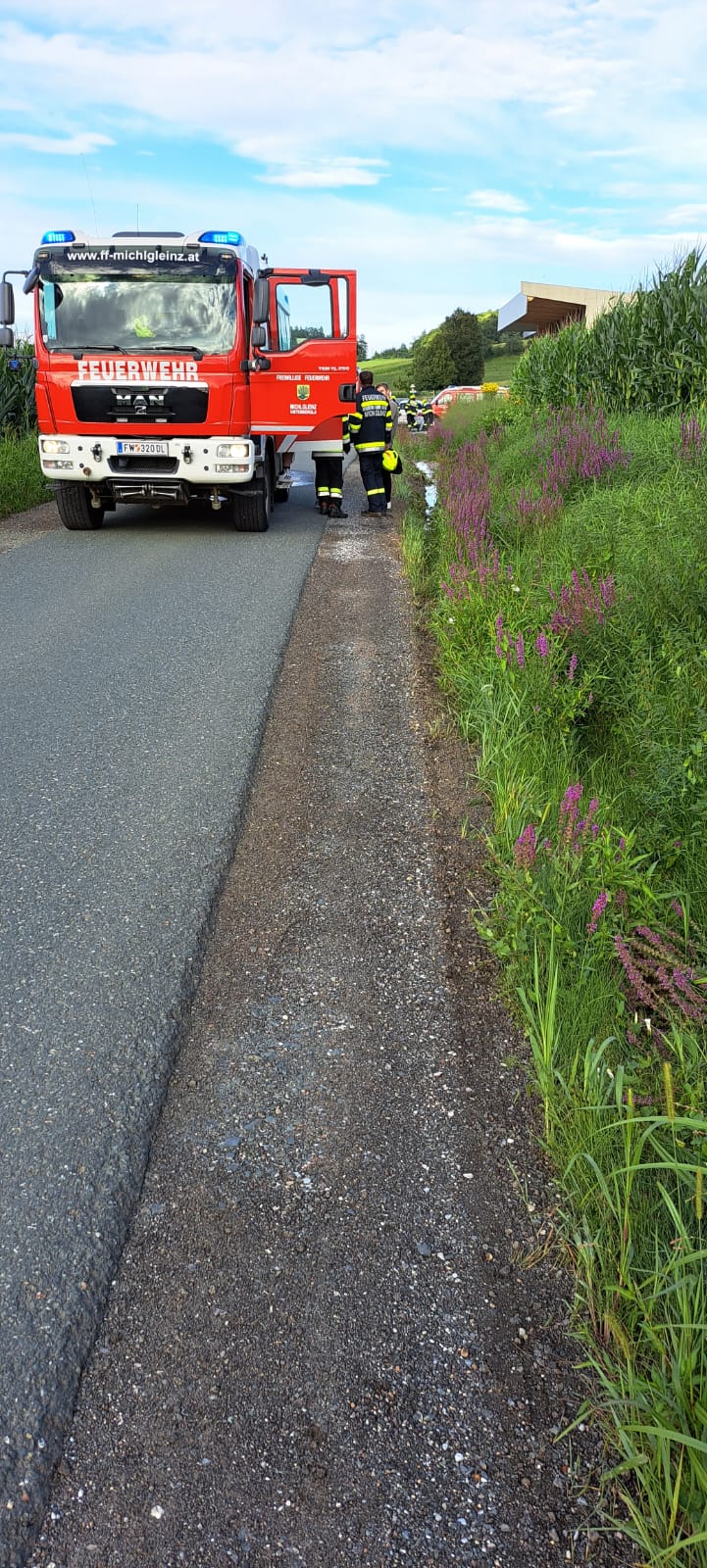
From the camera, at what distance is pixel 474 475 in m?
10.7

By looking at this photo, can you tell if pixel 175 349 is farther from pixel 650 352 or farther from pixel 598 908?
pixel 598 908

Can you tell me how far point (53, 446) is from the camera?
1091cm

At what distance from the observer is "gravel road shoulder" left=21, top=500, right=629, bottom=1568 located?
68.5 inches

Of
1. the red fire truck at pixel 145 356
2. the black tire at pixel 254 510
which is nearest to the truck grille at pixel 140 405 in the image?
the red fire truck at pixel 145 356

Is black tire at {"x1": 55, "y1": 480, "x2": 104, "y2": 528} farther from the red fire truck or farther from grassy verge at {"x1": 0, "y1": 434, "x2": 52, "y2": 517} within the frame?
grassy verge at {"x1": 0, "y1": 434, "x2": 52, "y2": 517}

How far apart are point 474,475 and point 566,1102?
9.08m

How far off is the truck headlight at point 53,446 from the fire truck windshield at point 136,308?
0.92 meters

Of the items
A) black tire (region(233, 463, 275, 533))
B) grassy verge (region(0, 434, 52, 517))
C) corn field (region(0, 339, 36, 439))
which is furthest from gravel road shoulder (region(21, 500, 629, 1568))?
corn field (region(0, 339, 36, 439))

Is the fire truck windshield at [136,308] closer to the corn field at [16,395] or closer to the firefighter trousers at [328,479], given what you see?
the firefighter trousers at [328,479]

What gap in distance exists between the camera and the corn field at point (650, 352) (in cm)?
1169

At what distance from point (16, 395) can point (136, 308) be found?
7079 mm

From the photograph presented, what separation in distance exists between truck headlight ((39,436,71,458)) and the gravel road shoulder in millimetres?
8435

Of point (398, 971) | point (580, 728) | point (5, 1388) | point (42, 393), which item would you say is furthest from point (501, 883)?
point (42, 393)

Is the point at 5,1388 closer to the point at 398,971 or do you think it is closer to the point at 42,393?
the point at 398,971
